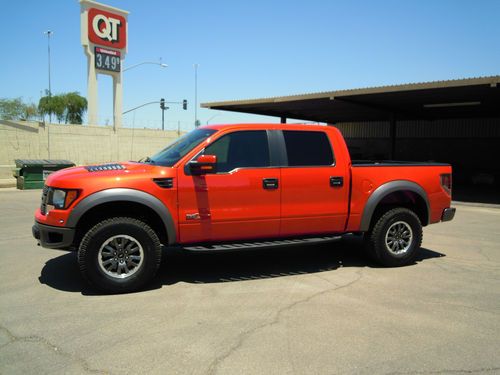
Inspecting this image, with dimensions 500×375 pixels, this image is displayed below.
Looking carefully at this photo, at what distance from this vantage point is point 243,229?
531cm

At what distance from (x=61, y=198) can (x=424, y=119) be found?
2753 cm

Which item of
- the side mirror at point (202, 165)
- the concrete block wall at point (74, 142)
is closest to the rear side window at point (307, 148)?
the side mirror at point (202, 165)

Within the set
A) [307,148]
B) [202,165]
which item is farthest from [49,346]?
[307,148]

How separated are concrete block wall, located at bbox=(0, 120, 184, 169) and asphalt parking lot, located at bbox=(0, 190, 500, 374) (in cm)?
1940

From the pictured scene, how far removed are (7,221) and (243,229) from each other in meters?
6.75

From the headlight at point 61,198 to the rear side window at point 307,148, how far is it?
2.63 meters

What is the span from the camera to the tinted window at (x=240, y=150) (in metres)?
5.28

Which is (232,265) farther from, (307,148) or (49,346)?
(49,346)

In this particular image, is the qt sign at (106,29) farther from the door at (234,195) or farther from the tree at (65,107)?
the tree at (65,107)

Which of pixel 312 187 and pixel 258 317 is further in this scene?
pixel 312 187

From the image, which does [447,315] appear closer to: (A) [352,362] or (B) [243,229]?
(A) [352,362]

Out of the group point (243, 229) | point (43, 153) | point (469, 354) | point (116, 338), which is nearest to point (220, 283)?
point (243, 229)

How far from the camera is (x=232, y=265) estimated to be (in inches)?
241

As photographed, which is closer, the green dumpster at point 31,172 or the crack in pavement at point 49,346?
the crack in pavement at point 49,346
